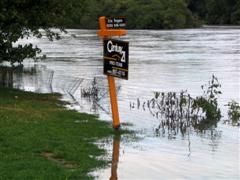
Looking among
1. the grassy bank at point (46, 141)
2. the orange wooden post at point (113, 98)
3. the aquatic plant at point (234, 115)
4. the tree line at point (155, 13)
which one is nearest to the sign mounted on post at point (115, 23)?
the orange wooden post at point (113, 98)

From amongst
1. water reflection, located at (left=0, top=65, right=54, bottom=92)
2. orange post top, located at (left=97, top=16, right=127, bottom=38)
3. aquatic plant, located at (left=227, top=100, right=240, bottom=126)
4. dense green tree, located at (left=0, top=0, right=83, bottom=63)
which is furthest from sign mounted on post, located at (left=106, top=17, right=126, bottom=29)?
water reflection, located at (left=0, top=65, right=54, bottom=92)

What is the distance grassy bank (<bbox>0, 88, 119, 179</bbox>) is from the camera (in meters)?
9.75

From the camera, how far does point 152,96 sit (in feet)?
75.9

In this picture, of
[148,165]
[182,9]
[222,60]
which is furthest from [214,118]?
[182,9]

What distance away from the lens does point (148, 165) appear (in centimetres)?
1084

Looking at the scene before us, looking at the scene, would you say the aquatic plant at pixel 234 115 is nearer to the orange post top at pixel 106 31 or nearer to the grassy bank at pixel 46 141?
the grassy bank at pixel 46 141

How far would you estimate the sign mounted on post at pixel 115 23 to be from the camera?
13219 mm

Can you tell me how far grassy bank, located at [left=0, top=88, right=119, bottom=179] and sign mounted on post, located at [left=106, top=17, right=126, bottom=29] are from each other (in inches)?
95.1

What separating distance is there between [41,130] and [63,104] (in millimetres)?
6351

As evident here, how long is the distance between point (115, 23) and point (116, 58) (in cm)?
78

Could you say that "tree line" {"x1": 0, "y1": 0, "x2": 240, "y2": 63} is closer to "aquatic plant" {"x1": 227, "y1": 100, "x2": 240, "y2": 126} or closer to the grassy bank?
the grassy bank

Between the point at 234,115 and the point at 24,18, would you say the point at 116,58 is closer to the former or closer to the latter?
the point at 234,115

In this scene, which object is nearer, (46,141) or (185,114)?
(46,141)

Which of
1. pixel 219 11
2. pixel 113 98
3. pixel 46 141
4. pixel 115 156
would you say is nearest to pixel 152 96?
pixel 113 98
